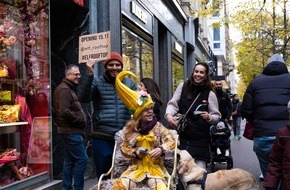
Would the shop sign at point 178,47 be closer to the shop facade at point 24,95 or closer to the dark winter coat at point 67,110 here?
the shop facade at point 24,95

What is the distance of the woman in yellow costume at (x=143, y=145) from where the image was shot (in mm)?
4363

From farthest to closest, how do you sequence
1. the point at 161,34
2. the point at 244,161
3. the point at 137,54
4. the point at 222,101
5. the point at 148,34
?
the point at 161,34 → the point at 148,34 → the point at 137,54 → the point at 244,161 → the point at 222,101

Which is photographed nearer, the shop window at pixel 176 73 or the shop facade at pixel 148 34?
the shop facade at pixel 148 34

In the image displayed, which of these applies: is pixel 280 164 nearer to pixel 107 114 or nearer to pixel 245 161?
pixel 107 114

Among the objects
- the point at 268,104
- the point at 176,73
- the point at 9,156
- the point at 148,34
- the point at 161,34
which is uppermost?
the point at 161,34

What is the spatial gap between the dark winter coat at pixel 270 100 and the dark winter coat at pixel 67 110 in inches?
86.8

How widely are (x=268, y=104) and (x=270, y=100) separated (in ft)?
0.19

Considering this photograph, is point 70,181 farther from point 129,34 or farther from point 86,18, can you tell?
point 129,34

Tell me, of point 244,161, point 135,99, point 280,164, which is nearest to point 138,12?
point 244,161

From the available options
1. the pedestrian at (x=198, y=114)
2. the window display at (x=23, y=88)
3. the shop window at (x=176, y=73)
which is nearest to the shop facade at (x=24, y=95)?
the window display at (x=23, y=88)

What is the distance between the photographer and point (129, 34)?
10.5 meters

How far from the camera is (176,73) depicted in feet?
60.7

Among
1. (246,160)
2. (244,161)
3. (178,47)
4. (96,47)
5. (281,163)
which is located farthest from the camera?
(178,47)

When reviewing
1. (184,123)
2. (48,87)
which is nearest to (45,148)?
(48,87)
